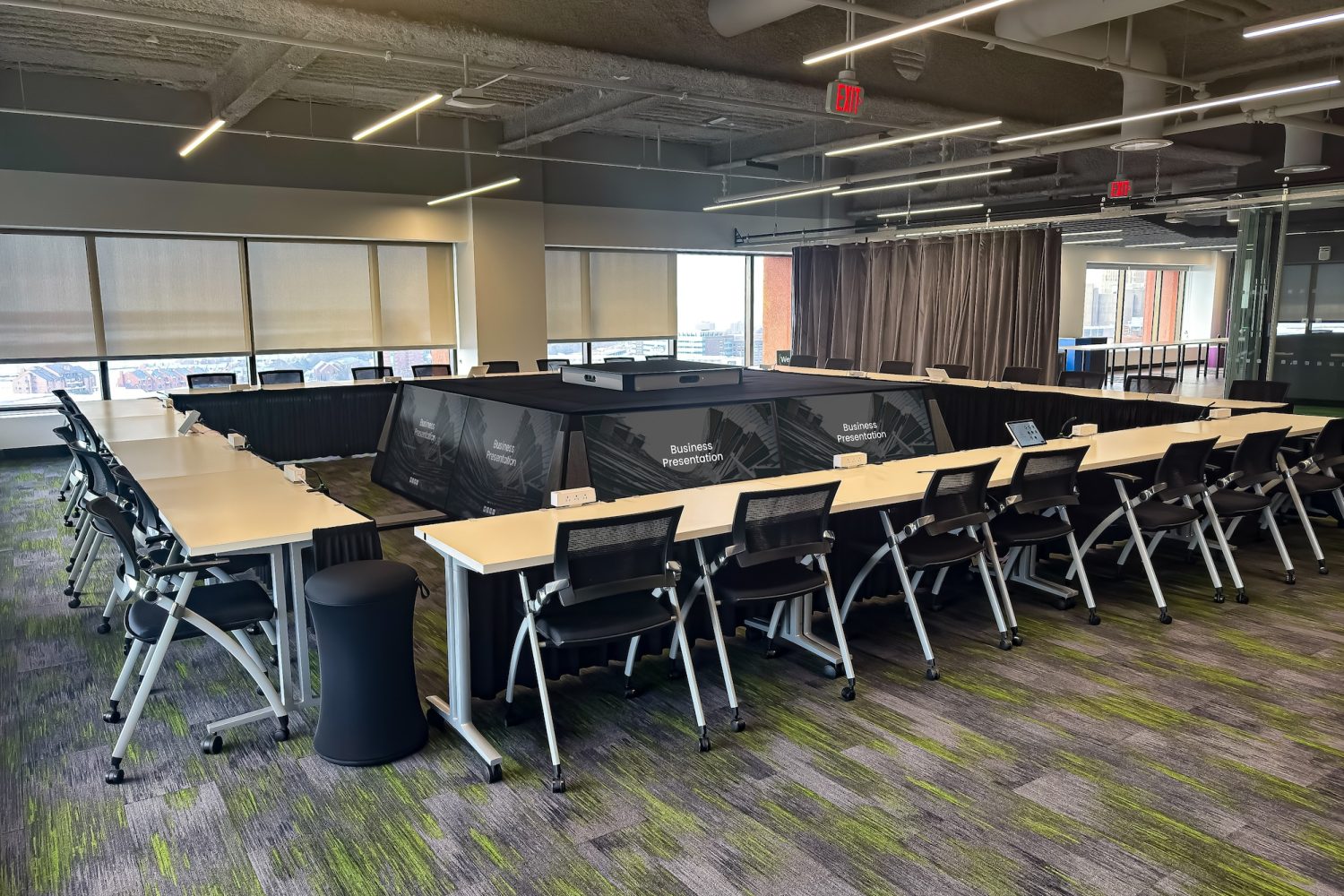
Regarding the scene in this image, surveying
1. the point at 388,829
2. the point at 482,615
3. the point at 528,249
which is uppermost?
the point at 528,249

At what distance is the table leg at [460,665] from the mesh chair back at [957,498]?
202 centimetres

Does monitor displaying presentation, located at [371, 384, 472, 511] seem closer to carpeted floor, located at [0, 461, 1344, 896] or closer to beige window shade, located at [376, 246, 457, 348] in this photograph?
carpeted floor, located at [0, 461, 1344, 896]

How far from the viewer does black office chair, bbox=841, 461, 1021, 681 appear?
3908 mm

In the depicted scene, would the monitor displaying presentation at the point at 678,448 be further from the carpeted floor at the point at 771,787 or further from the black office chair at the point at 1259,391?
the black office chair at the point at 1259,391

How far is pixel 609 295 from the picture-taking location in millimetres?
13422

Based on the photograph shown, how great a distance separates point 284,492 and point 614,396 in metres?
2.78

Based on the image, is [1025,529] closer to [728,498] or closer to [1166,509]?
[1166,509]

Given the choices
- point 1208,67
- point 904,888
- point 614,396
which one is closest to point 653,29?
point 614,396

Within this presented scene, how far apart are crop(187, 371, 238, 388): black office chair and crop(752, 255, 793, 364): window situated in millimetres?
8633

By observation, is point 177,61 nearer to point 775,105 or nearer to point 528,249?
point 528,249

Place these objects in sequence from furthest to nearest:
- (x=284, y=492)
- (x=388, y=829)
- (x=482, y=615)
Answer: (x=284, y=492)
(x=482, y=615)
(x=388, y=829)

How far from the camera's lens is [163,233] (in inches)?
395

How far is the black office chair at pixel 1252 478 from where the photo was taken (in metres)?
5.07

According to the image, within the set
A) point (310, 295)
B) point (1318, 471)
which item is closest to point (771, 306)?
point (310, 295)
